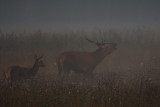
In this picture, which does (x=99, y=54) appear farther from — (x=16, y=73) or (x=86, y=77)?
(x=16, y=73)

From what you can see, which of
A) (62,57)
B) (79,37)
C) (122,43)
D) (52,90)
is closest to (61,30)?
(79,37)

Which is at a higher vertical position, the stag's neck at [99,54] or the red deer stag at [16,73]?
the stag's neck at [99,54]

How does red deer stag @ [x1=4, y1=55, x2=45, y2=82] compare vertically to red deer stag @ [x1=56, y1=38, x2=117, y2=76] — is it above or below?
below

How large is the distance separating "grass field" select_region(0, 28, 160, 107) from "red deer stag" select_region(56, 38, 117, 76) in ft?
1.04

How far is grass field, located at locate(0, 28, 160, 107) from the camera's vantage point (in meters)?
6.81

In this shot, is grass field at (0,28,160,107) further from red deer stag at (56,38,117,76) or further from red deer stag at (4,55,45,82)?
red deer stag at (4,55,45,82)

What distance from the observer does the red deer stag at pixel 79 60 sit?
1141 cm

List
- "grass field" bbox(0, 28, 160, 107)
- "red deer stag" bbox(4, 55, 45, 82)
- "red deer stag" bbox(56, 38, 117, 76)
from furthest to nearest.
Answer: "red deer stag" bbox(56, 38, 117, 76), "red deer stag" bbox(4, 55, 45, 82), "grass field" bbox(0, 28, 160, 107)

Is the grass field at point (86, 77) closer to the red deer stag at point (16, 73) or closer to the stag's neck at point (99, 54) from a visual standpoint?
the red deer stag at point (16, 73)

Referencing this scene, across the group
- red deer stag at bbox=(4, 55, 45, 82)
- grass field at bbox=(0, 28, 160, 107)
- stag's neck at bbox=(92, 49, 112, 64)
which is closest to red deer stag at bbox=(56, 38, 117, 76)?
stag's neck at bbox=(92, 49, 112, 64)

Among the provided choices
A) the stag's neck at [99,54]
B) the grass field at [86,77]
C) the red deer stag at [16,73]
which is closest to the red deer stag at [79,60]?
the stag's neck at [99,54]

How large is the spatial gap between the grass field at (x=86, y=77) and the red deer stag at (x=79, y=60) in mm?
316

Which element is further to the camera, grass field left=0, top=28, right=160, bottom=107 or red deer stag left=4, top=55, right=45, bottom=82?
red deer stag left=4, top=55, right=45, bottom=82

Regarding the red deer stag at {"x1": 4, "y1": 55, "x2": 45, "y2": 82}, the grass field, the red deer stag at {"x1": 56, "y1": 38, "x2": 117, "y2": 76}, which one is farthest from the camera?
the red deer stag at {"x1": 56, "y1": 38, "x2": 117, "y2": 76}
